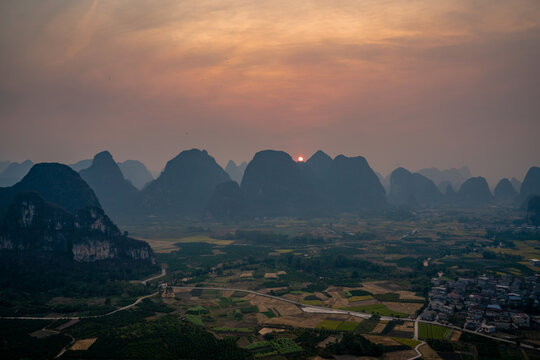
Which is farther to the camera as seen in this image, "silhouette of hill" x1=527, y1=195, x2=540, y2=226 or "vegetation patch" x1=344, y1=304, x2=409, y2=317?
"silhouette of hill" x1=527, y1=195, x2=540, y2=226

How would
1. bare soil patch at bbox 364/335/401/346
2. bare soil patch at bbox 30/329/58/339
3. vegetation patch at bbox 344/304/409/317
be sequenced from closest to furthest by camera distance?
bare soil patch at bbox 364/335/401/346, bare soil patch at bbox 30/329/58/339, vegetation patch at bbox 344/304/409/317

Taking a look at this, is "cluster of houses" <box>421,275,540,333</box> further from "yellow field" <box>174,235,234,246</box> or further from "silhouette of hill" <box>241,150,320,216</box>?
"silhouette of hill" <box>241,150,320,216</box>

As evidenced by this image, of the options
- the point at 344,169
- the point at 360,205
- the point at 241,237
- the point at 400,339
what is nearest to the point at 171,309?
the point at 400,339

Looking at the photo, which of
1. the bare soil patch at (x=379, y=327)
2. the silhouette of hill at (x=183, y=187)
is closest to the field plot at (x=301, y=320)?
the bare soil patch at (x=379, y=327)

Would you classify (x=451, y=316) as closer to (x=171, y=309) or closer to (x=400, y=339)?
(x=400, y=339)

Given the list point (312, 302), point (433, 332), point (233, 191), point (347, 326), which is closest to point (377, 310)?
point (347, 326)

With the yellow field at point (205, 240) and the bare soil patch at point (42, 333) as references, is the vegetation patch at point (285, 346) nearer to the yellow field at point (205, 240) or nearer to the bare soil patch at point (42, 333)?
the bare soil patch at point (42, 333)

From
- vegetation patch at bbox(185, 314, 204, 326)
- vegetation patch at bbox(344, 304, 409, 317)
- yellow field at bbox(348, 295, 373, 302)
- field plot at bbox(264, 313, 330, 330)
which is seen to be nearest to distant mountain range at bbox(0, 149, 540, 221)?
yellow field at bbox(348, 295, 373, 302)
